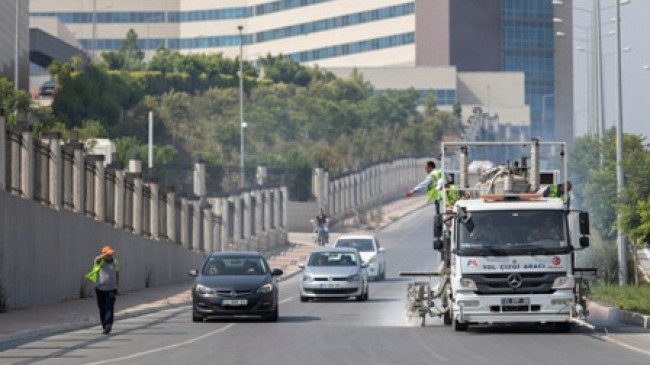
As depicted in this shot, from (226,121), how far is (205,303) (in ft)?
285

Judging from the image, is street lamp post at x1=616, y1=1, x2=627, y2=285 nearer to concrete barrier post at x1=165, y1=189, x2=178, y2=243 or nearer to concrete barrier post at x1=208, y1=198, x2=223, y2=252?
concrete barrier post at x1=165, y1=189, x2=178, y2=243

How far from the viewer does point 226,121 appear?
12331 centimetres

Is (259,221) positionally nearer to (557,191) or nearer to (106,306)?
(106,306)

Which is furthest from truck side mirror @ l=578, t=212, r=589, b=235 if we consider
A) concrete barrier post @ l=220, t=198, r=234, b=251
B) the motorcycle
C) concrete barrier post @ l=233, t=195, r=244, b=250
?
the motorcycle

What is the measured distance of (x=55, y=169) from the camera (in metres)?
45.8

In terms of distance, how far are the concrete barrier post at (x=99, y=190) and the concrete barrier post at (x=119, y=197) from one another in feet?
7.06

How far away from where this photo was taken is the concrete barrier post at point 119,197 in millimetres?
54344

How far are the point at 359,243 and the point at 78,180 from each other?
16.3 m

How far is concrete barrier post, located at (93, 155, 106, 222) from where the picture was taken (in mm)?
51469

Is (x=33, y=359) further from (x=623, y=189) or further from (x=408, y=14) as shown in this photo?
(x=408, y=14)

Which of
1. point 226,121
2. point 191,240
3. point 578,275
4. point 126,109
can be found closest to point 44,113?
point 191,240

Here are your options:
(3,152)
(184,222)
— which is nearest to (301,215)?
(184,222)

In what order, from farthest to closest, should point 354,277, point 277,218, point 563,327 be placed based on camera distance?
point 277,218
point 354,277
point 563,327

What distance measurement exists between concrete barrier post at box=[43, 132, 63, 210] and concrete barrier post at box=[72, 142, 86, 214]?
1912mm
